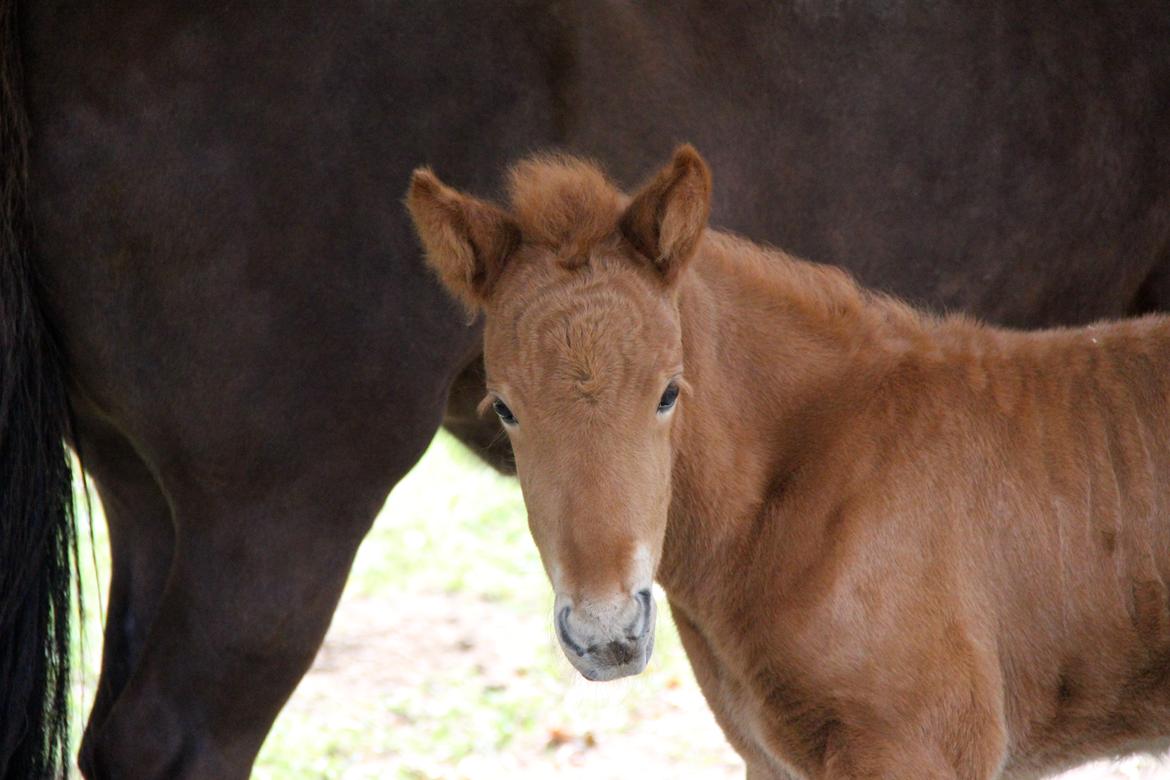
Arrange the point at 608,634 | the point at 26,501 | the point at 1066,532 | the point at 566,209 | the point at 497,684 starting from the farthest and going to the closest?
1. the point at 497,684
2. the point at 26,501
3. the point at 1066,532
4. the point at 566,209
5. the point at 608,634

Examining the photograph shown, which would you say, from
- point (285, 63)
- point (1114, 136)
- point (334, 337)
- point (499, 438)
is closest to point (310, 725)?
point (499, 438)

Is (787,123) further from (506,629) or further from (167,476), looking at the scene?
(506,629)

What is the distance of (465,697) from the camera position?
17.5 feet

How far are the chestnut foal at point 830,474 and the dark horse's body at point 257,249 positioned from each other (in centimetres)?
40

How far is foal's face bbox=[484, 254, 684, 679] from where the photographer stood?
2.66 m

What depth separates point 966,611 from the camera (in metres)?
3.05

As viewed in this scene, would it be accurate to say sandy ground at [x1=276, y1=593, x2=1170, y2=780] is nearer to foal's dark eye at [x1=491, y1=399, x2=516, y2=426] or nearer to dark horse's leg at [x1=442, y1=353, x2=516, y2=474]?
dark horse's leg at [x1=442, y1=353, x2=516, y2=474]

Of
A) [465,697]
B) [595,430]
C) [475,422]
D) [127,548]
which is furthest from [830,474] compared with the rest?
[465,697]

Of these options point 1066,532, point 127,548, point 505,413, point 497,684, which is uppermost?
point 505,413

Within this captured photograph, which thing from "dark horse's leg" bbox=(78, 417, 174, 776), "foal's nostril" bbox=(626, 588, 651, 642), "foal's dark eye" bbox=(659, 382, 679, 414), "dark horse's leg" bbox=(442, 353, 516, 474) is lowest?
"dark horse's leg" bbox=(78, 417, 174, 776)

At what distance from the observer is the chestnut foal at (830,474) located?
2.85m

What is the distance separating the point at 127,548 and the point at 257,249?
3.25 ft

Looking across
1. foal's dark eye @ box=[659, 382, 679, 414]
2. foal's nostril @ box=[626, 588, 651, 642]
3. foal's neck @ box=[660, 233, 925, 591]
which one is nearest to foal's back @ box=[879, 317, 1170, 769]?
foal's neck @ box=[660, 233, 925, 591]

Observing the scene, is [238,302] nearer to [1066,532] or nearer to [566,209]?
[566,209]
